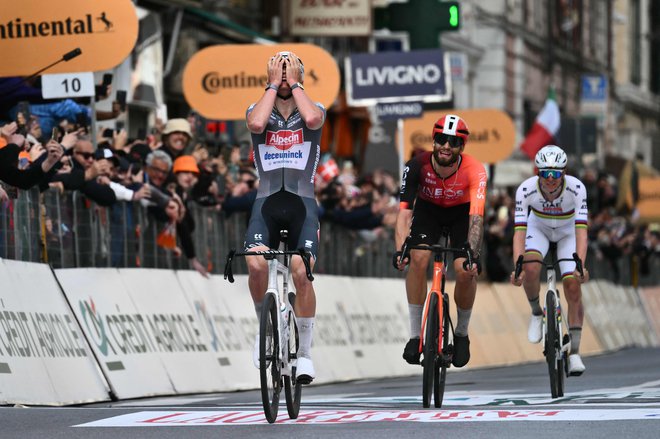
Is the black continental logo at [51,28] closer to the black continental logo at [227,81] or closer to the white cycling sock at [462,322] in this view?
the black continental logo at [227,81]

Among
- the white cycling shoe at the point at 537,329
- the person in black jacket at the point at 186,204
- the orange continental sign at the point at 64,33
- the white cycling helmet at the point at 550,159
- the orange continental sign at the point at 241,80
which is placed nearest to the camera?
the white cycling helmet at the point at 550,159

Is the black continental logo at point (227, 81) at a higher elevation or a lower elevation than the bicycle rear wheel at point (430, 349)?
higher

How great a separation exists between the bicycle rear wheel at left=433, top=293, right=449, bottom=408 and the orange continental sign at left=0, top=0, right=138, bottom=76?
4.61m

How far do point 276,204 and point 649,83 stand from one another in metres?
71.9

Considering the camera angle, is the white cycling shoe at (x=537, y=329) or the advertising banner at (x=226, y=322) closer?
the white cycling shoe at (x=537, y=329)

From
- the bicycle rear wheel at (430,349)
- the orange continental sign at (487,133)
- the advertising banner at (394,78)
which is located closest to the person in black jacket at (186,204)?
the bicycle rear wheel at (430,349)

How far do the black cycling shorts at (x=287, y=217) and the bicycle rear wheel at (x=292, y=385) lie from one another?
0.49 metres

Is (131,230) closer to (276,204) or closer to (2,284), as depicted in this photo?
(2,284)

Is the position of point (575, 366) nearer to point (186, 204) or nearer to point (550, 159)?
point (550, 159)

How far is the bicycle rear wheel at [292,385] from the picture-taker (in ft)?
38.0

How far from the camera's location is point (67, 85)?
55.8 feet

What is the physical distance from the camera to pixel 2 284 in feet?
46.0

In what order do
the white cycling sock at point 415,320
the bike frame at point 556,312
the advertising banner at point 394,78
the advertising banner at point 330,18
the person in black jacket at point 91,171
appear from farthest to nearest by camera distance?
1. the advertising banner at point 330,18
2. the advertising banner at point 394,78
3. the person in black jacket at point 91,171
4. the bike frame at point 556,312
5. the white cycling sock at point 415,320

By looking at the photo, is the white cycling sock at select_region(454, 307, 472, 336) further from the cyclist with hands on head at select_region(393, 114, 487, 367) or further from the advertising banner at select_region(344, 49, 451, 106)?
the advertising banner at select_region(344, 49, 451, 106)
